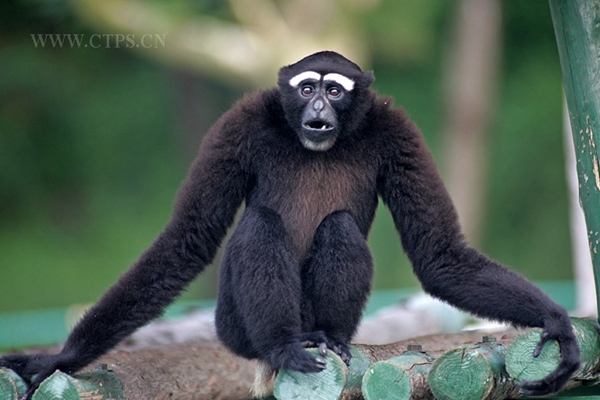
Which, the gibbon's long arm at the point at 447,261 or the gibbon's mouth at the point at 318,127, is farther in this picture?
the gibbon's mouth at the point at 318,127

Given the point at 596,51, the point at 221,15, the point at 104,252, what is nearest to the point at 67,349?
the point at 596,51

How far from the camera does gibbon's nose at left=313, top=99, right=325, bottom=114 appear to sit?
15.9ft

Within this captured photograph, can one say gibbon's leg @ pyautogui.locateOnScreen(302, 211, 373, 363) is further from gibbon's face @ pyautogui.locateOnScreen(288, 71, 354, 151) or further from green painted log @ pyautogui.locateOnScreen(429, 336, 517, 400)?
green painted log @ pyautogui.locateOnScreen(429, 336, 517, 400)

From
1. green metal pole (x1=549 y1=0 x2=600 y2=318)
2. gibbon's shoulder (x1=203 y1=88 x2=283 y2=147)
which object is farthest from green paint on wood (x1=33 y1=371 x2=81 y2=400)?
green metal pole (x1=549 y1=0 x2=600 y2=318)

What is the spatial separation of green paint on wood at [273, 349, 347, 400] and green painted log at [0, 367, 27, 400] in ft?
4.23

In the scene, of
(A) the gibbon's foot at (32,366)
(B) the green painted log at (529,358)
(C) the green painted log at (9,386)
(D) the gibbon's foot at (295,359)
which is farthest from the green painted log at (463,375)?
(C) the green painted log at (9,386)

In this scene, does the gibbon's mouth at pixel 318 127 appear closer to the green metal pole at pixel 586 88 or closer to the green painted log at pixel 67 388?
the green metal pole at pixel 586 88

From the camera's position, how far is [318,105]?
4863 mm

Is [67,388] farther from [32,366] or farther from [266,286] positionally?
[266,286]

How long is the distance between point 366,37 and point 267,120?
29.4 feet

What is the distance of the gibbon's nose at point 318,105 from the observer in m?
4.84

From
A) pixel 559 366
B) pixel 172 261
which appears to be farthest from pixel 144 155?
pixel 559 366

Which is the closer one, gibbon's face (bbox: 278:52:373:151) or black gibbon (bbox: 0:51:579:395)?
black gibbon (bbox: 0:51:579:395)

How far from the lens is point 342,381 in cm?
398
